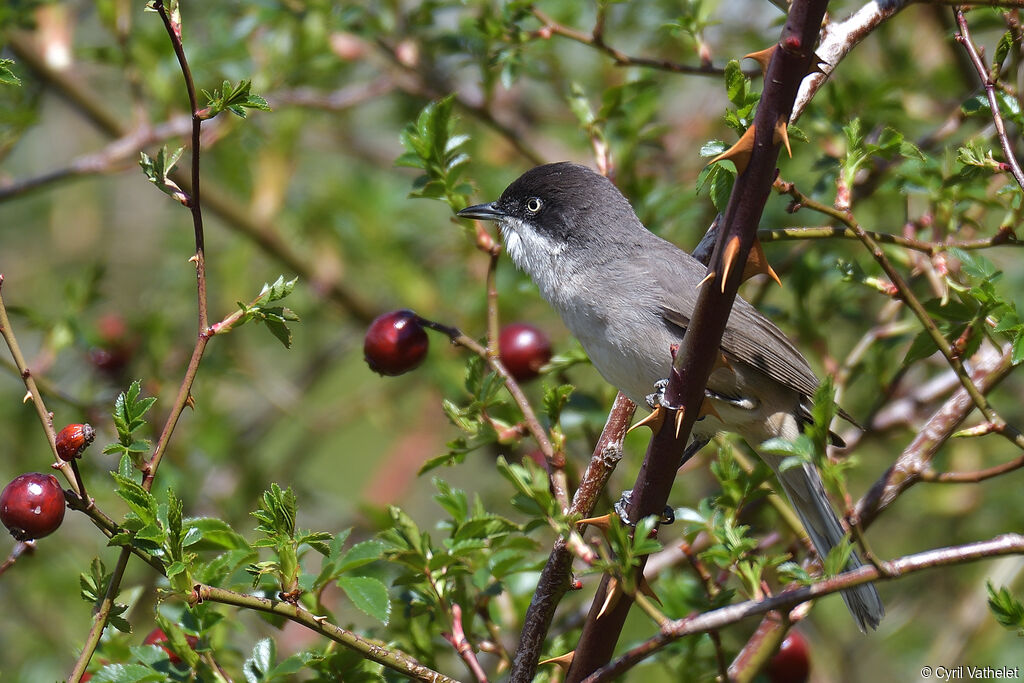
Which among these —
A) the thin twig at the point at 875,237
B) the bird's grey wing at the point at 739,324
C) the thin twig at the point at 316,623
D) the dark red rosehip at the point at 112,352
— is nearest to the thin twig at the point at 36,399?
the thin twig at the point at 316,623

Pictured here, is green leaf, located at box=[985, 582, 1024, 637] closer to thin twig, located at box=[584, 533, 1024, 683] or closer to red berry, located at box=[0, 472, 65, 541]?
thin twig, located at box=[584, 533, 1024, 683]

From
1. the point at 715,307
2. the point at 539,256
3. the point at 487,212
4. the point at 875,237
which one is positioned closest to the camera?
the point at 715,307

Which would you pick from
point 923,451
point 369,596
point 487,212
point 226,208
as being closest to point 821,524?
point 923,451

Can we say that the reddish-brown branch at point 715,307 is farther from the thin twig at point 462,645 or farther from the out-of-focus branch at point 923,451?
the out-of-focus branch at point 923,451

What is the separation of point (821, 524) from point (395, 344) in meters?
1.57

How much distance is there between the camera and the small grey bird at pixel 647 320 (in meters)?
3.10

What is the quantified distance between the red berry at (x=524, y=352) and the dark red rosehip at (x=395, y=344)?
0.44 meters

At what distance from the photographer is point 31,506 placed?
184 cm

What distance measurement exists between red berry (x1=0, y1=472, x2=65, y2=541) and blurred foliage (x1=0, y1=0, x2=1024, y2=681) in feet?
0.44

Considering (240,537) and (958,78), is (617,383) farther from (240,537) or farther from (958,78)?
(958,78)

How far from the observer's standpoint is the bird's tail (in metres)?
3.07

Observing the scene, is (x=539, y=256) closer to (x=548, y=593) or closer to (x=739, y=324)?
(x=739, y=324)

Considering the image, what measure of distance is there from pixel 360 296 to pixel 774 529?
2487mm

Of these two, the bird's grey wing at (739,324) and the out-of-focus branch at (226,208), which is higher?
the out-of-focus branch at (226,208)
